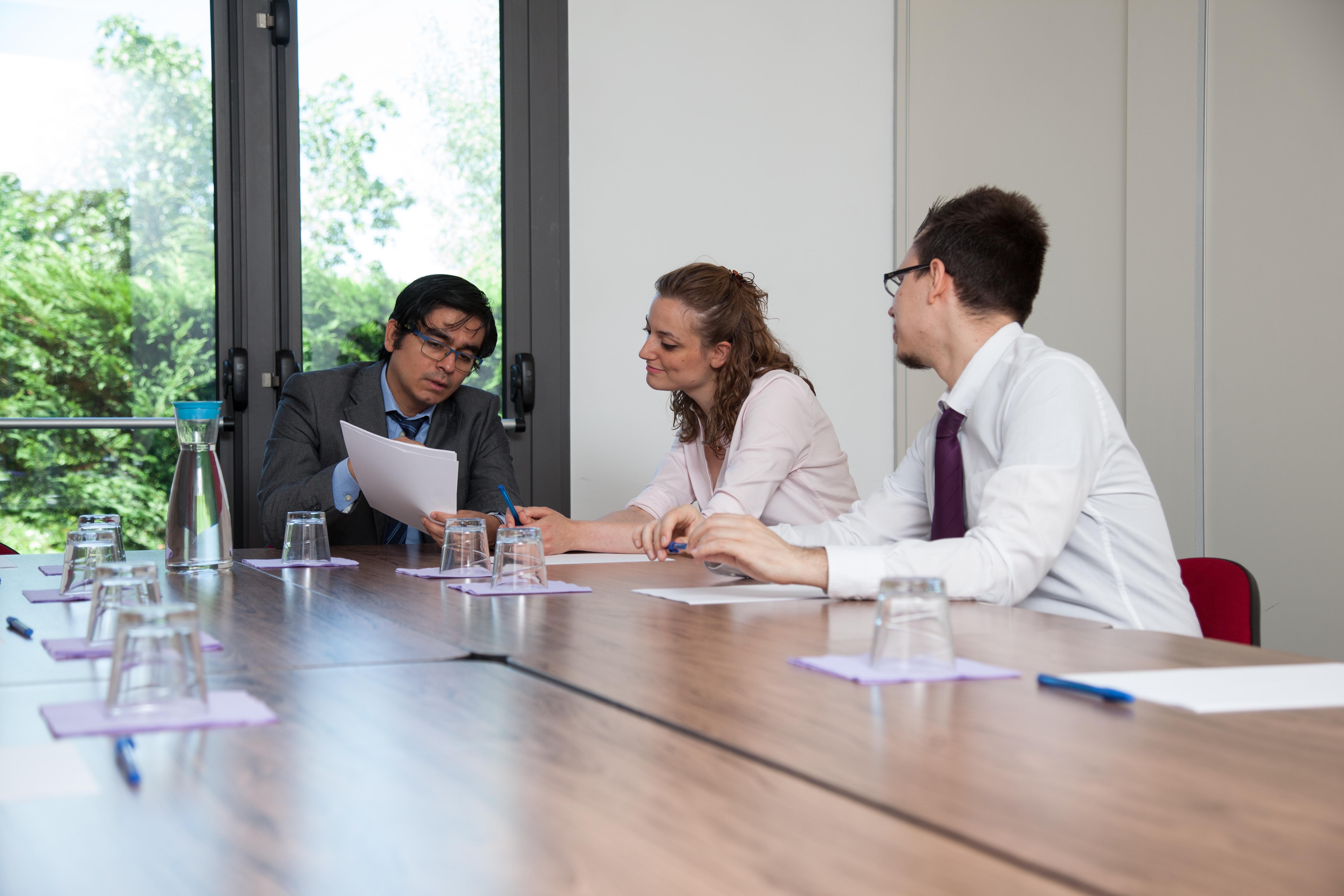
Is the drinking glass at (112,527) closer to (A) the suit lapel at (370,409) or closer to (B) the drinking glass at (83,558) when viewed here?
(B) the drinking glass at (83,558)

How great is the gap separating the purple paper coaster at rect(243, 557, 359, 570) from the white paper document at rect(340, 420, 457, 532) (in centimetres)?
20

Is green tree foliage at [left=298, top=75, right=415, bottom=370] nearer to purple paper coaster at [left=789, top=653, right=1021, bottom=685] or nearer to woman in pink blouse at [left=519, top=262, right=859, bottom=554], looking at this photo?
woman in pink blouse at [left=519, top=262, right=859, bottom=554]

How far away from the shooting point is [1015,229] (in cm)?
197

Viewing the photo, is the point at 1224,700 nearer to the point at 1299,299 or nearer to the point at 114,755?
the point at 114,755

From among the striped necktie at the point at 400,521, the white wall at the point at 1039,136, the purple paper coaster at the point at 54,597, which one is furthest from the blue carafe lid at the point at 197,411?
the white wall at the point at 1039,136

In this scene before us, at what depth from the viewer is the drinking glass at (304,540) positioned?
2123 millimetres

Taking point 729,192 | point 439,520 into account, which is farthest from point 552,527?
point 729,192

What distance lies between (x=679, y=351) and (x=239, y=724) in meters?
2.12

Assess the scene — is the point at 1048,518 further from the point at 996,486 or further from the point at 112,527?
the point at 112,527

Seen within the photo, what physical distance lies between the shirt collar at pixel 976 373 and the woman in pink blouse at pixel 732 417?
0.70 meters

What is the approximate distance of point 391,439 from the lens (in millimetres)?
2521

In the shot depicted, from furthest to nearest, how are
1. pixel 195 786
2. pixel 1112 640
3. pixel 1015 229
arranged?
pixel 1015 229, pixel 1112 640, pixel 195 786

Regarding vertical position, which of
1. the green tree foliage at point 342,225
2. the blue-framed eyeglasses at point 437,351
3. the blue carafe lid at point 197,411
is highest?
the green tree foliage at point 342,225

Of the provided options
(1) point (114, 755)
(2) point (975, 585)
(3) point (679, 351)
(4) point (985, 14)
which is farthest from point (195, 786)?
(4) point (985, 14)
